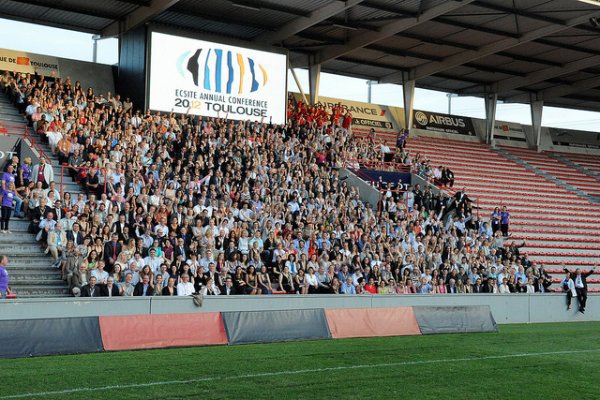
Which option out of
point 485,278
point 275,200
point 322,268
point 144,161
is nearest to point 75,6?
A: point 144,161

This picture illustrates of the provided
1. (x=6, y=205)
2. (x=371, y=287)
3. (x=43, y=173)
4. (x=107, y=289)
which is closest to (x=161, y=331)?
(x=107, y=289)

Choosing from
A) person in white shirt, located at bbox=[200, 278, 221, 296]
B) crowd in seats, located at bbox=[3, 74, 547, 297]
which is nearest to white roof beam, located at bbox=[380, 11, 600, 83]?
crowd in seats, located at bbox=[3, 74, 547, 297]

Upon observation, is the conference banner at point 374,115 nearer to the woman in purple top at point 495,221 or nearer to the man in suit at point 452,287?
the woman in purple top at point 495,221

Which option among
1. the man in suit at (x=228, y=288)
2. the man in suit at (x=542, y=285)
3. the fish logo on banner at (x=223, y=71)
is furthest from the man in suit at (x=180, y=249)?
the fish logo on banner at (x=223, y=71)

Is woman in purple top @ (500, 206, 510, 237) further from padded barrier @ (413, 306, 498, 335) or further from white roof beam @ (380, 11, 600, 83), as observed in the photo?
padded barrier @ (413, 306, 498, 335)

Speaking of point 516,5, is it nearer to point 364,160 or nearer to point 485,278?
point 364,160

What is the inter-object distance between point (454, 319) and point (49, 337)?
30.7ft

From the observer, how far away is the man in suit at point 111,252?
18.1 meters

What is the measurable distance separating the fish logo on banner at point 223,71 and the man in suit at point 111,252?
530 inches

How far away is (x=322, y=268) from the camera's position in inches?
861

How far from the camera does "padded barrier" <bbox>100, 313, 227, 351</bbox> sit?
13703 mm

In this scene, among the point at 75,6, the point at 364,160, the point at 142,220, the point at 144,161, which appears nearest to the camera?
the point at 142,220

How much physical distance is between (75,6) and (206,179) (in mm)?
10865

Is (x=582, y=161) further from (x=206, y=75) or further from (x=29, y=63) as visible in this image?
(x=29, y=63)
